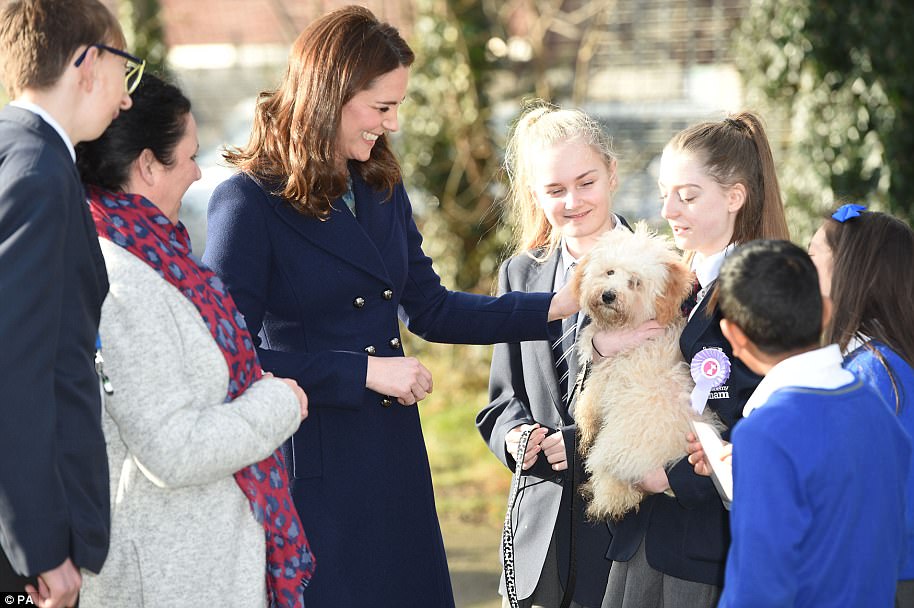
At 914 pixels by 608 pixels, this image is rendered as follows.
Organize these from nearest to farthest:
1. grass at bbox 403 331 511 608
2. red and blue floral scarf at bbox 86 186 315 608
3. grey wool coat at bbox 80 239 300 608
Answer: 1. grey wool coat at bbox 80 239 300 608
2. red and blue floral scarf at bbox 86 186 315 608
3. grass at bbox 403 331 511 608

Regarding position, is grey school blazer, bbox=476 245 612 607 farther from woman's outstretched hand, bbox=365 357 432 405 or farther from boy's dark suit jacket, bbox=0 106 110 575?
Answer: boy's dark suit jacket, bbox=0 106 110 575

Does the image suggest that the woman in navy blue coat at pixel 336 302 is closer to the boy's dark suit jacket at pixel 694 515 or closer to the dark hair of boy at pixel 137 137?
the dark hair of boy at pixel 137 137

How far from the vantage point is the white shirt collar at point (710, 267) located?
2988 millimetres

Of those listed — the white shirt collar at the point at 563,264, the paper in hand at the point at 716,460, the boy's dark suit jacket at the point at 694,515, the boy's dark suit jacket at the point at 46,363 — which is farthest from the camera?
the white shirt collar at the point at 563,264

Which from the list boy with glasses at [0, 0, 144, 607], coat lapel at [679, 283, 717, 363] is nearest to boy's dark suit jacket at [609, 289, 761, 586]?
coat lapel at [679, 283, 717, 363]

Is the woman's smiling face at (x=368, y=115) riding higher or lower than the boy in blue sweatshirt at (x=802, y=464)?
higher

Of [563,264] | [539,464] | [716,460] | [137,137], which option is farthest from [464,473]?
[137,137]

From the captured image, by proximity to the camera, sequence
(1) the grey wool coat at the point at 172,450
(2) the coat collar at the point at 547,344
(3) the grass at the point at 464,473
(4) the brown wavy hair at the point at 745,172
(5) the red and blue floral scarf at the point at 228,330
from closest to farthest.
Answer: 1. (1) the grey wool coat at the point at 172,450
2. (5) the red and blue floral scarf at the point at 228,330
3. (4) the brown wavy hair at the point at 745,172
4. (2) the coat collar at the point at 547,344
5. (3) the grass at the point at 464,473

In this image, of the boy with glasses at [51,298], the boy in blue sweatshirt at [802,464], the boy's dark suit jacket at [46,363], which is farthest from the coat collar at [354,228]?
the boy in blue sweatshirt at [802,464]

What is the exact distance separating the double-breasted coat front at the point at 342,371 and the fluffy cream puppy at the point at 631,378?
57 centimetres

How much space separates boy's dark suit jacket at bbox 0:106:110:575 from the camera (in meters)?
1.95

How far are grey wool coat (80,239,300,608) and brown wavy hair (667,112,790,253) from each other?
5.05ft

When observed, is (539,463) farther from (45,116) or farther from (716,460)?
(45,116)

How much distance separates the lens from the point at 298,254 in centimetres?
292
